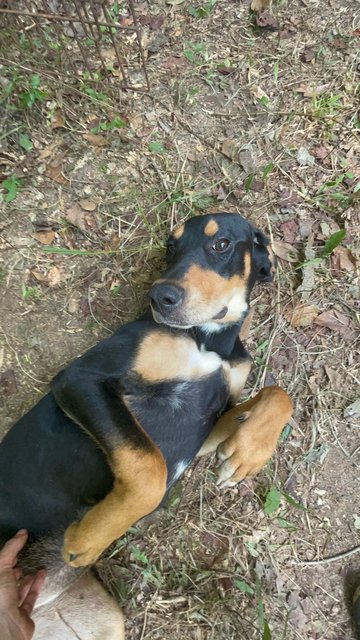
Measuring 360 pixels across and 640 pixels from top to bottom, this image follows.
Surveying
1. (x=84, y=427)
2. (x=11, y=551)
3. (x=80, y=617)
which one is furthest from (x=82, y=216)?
(x=80, y=617)

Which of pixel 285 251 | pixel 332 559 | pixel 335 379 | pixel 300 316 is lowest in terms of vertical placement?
pixel 332 559

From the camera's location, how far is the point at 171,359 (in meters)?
3.27

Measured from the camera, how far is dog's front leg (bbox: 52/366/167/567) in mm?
2736

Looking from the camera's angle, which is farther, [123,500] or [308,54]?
[308,54]

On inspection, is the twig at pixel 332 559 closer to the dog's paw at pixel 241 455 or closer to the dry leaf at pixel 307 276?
the dog's paw at pixel 241 455

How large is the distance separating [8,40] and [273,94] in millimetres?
2107

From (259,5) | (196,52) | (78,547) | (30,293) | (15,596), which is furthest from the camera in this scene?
(259,5)

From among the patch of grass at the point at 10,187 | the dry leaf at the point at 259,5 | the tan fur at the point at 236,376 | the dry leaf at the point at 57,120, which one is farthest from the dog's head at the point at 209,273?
the dry leaf at the point at 259,5

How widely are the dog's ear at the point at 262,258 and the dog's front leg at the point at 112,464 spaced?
1.30 metres

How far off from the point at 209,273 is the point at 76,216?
1589 mm

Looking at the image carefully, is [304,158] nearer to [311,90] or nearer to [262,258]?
[311,90]

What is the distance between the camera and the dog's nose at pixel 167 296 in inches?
118

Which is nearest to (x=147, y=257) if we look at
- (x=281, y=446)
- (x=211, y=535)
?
(x=281, y=446)

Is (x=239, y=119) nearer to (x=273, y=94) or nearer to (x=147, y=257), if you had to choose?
(x=273, y=94)
